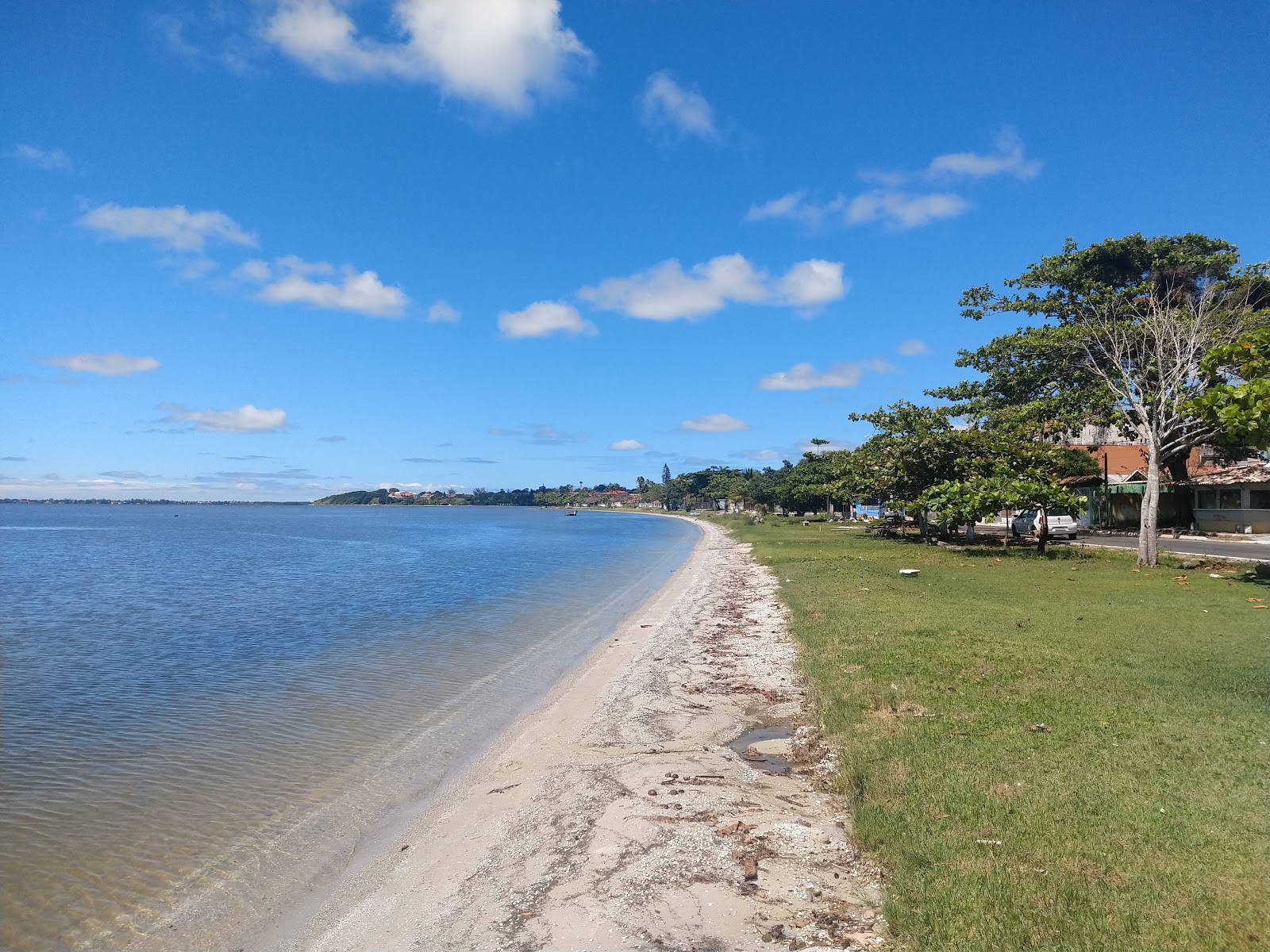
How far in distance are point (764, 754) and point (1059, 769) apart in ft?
10.9

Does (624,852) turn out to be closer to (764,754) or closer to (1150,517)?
(764,754)

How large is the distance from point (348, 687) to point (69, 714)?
4.33 meters

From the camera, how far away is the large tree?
2500 centimetres

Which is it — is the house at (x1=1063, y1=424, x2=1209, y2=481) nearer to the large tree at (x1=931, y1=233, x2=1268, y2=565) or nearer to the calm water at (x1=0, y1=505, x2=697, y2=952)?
the large tree at (x1=931, y1=233, x2=1268, y2=565)

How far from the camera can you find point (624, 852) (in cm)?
646

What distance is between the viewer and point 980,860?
17.0 feet

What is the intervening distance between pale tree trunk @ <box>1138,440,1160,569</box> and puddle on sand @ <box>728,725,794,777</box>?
19.9 metres

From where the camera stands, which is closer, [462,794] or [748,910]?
[748,910]

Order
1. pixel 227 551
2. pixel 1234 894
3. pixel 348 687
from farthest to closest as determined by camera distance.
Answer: pixel 227 551 → pixel 348 687 → pixel 1234 894

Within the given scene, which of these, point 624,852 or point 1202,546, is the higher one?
point 1202,546

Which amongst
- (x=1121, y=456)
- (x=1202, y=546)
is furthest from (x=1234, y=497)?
(x=1202, y=546)

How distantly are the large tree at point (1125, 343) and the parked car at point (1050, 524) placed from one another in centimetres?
585

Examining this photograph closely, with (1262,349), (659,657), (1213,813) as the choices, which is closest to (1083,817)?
(1213,813)

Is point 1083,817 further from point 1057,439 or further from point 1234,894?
point 1057,439
